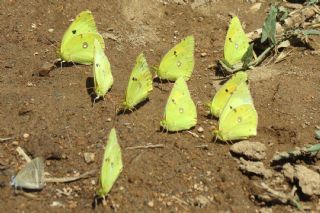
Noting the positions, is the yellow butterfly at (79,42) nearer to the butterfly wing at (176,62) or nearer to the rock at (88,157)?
the butterfly wing at (176,62)

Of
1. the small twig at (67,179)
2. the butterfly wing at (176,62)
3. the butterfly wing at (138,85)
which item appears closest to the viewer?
the small twig at (67,179)

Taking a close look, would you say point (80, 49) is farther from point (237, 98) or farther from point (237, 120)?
point (237, 120)

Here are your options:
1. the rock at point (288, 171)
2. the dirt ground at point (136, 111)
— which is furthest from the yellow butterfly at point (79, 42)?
the rock at point (288, 171)

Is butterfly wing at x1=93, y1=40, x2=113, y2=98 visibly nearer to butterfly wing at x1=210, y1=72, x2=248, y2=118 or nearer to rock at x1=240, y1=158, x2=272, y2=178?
butterfly wing at x1=210, y1=72, x2=248, y2=118

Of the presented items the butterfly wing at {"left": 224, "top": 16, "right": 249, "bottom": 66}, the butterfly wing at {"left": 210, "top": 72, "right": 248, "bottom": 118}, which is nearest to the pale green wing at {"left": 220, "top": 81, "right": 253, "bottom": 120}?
the butterfly wing at {"left": 210, "top": 72, "right": 248, "bottom": 118}

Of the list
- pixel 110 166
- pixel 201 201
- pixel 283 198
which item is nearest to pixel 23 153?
pixel 110 166

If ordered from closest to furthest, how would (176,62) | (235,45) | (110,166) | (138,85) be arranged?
(110,166)
(138,85)
(176,62)
(235,45)

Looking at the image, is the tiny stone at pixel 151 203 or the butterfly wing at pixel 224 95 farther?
the butterfly wing at pixel 224 95
